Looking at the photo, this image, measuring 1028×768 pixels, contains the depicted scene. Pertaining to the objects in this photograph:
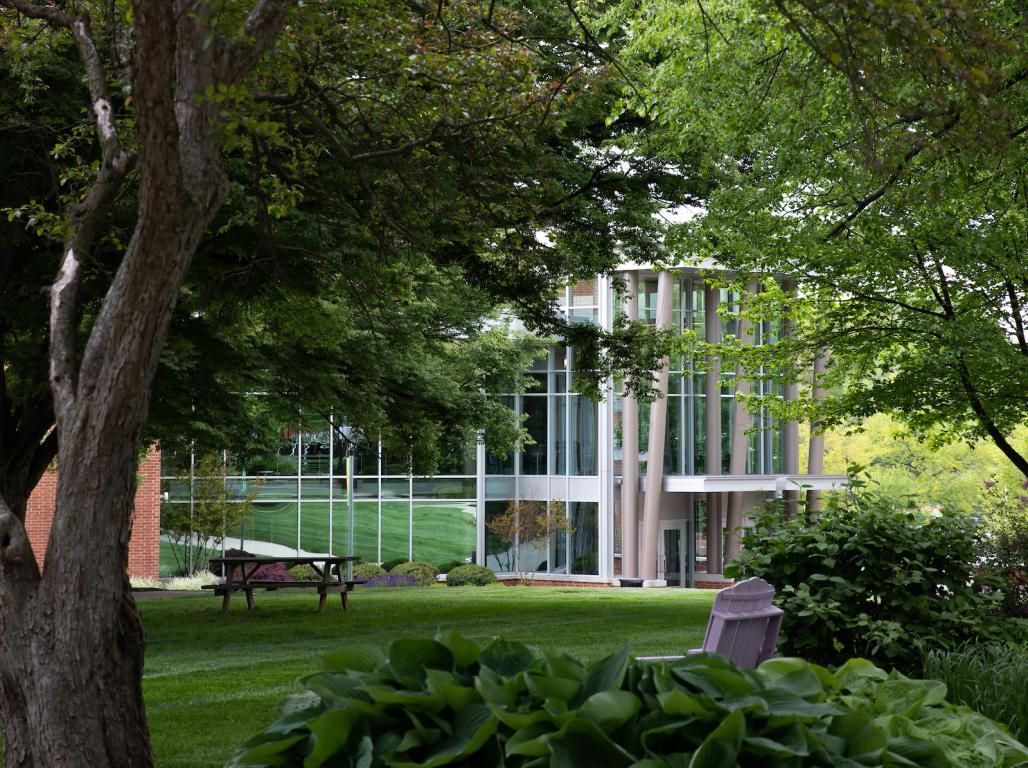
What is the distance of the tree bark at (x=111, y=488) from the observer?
17.0 ft

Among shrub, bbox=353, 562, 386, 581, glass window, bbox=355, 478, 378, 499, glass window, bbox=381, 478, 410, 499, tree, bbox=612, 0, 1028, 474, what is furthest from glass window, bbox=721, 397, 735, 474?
tree, bbox=612, 0, 1028, 474

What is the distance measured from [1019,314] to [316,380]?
968 centimetres

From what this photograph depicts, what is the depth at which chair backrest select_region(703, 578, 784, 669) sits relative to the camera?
19.6 ft

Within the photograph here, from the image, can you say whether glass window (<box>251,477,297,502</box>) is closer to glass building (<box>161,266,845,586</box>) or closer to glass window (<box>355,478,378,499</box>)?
glass building (<box>161,266,845,586</box>)

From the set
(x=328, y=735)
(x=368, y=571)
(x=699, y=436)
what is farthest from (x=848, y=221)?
(x=699, y=436)

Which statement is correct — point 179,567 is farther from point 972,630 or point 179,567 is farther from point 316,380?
point 972,630

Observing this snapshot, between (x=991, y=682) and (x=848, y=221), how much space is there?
8.54 metres

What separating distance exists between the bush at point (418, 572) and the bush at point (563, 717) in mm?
31531

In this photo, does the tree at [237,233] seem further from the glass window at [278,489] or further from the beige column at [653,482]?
the beige column at [653,482]

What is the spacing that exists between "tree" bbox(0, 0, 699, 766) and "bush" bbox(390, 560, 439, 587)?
13.7m

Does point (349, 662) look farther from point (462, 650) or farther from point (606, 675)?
point (606, 675)

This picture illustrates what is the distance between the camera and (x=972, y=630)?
27.8ft

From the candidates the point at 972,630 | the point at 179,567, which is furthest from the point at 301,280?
the point at 179,567

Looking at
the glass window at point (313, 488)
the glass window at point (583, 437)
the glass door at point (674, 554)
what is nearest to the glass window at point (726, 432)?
the glass door at point (674, 554)
